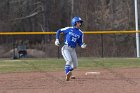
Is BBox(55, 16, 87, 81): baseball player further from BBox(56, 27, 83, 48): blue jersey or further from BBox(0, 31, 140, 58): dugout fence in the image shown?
BBox(0, 31, 140, 58): dugout fence

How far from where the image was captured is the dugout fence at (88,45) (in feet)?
109

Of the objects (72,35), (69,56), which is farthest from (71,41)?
(69,56)

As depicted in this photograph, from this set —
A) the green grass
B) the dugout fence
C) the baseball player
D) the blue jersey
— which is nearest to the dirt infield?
the baseball player

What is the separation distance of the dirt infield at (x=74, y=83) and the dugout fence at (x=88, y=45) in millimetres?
14627

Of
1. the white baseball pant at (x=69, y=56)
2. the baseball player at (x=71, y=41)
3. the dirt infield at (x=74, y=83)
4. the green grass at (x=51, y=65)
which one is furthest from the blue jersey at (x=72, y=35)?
the green grass at (x=51, y=65)

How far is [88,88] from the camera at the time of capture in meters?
11.9

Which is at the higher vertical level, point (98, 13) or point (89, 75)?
point (98, 13)

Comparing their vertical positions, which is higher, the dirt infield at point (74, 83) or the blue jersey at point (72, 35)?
the blue jersey at point (72, 35)

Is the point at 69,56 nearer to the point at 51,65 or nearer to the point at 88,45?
the point at 51,65

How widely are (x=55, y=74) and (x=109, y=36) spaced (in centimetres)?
2091

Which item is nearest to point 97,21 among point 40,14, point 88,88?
point 40,14

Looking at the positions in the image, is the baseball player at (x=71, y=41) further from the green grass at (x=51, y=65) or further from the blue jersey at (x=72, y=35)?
the green grass at (x=51, y=65)

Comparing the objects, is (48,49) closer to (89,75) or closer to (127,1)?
(127,1)

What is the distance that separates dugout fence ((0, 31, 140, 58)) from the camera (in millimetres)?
33094
